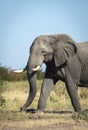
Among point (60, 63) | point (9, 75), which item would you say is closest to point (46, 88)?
point (60, 63)

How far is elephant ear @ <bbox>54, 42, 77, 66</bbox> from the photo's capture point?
18.5m

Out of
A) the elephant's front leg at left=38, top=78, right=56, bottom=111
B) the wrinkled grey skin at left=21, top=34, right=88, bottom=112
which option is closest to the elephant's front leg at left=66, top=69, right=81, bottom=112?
the wrinkled grey skin at left=21, top=34, right=88, bottom=112

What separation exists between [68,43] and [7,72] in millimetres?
34555

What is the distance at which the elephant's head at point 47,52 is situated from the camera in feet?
57.8

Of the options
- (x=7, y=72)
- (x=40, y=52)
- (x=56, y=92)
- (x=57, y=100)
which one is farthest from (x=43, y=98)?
(x=7, y=72)

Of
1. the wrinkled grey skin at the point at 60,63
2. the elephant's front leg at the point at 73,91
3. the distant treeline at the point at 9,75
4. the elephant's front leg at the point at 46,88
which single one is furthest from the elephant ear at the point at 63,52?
the distant treeline at the point at 9,75

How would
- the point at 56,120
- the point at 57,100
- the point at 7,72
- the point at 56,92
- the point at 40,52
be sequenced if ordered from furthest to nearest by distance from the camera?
the point at 7,72 → the point at 56,92 → the point at 57,100 → the point at 40,52 → the point at 56,120

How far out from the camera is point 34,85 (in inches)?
710

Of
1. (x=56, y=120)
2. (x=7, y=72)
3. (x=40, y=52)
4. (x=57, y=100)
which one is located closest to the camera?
(x=56, y=120)

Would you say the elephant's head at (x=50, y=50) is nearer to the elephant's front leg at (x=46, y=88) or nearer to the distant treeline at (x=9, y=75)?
Answer: the elephant's front leg at (x=46, y=88)

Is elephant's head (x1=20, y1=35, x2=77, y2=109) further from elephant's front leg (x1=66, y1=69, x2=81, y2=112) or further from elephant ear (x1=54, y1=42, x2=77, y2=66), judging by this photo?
elephant's front leg (x1=66, y1=69, x2=81, y2=112)

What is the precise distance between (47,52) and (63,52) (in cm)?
71

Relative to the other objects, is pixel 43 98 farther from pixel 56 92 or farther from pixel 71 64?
pixel 56 92

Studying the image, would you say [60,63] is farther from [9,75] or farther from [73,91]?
[9,75]
